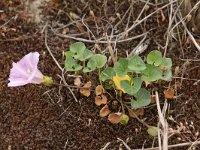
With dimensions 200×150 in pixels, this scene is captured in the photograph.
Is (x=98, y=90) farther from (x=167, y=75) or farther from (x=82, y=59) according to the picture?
(x=167, y=75)

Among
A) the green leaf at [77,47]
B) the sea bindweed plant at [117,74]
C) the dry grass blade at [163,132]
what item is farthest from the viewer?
the green leaf at [77,47]

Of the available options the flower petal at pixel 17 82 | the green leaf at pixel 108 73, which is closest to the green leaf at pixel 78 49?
the green leaf at pixel 108 73

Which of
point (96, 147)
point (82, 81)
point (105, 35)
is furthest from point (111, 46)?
point (96, 147)

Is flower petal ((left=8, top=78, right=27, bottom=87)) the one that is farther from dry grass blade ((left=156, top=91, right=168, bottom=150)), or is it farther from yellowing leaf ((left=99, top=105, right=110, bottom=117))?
dry grass blade ((left=156, top=91, right=168, bottom=150))

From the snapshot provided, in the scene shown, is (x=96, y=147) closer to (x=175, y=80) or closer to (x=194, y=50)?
(x=175, y=80)

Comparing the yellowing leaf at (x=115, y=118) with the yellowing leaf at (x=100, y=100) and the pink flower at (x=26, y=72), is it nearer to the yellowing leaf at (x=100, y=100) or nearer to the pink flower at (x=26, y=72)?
the yellowing leaf at (x=100, y=100)

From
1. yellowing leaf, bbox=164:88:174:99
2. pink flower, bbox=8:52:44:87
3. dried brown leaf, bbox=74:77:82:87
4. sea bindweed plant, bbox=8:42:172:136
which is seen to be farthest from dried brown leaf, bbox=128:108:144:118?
pink flower, bbox=8:52:44:87
